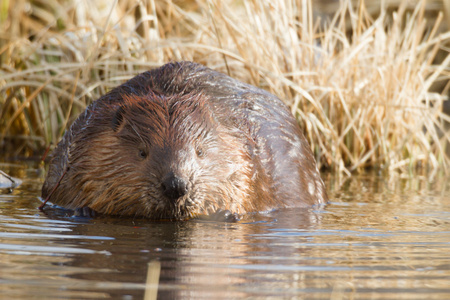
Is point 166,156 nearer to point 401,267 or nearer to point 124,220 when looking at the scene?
point 124,220

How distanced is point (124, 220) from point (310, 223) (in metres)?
0.87

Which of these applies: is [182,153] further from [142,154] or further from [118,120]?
[118,120]

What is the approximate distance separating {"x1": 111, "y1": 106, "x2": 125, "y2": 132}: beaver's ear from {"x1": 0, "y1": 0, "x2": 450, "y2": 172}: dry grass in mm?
2298

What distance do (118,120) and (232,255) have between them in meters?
1.33

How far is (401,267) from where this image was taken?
2.47 metres

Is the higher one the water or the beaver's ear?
the beaver's ear

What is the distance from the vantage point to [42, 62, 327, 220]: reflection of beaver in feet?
11.4

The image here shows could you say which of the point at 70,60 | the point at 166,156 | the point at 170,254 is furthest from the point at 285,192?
the point at 70,60

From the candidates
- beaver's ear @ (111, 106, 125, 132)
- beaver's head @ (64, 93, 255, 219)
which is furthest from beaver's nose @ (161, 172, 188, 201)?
beaver's ear @ (111, 106, 125, 132)

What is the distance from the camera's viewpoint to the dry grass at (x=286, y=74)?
627 centimetres

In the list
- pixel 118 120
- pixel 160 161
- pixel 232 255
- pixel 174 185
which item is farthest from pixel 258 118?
pixel 232 255

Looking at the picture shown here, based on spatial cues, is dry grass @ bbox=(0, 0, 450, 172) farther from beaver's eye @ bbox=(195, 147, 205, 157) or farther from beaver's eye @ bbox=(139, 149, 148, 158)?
beaver's eye @ bbox=(139, 149, 148, 158)

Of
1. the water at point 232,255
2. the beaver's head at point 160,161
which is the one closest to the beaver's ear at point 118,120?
the beaver's head at point 160,161

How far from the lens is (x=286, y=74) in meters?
6.02
